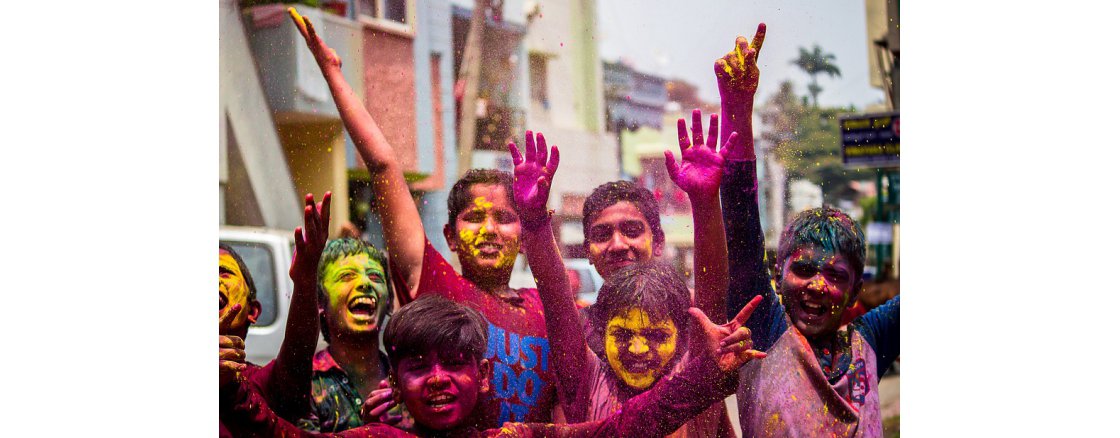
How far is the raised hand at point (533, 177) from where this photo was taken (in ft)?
9.26

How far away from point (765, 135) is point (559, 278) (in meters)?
0.61

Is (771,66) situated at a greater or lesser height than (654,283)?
greater

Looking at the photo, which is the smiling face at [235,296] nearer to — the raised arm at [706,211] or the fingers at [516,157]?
the fingers at [516,157]

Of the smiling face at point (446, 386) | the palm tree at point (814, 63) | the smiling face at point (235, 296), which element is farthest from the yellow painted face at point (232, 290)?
the palm tree at point (814, 63)

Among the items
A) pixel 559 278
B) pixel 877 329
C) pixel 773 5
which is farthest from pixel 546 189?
pixel 877 329

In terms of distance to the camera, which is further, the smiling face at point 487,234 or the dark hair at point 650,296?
the smiling face at point 487,234

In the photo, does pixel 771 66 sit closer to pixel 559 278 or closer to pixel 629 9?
pixel 629 9

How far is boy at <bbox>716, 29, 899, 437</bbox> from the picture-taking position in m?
2.74

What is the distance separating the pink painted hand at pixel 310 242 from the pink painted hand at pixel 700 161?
0.96 metres

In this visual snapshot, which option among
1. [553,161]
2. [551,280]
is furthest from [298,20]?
[551,280]

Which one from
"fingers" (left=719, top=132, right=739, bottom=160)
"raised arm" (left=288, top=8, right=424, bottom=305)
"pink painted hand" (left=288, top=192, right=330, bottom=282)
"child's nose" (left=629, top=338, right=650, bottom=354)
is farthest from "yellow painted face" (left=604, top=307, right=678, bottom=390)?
"pink painted hand" (left=288, top=192, right=330, bottom=282)

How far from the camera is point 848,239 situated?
281 centimetres

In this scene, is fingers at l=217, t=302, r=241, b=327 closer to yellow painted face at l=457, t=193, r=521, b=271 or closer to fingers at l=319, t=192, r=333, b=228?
fingers at l=319, t=192, r=333, b=228

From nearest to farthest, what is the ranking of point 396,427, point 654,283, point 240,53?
point 654,283 → point 396,427 → point 240,53
